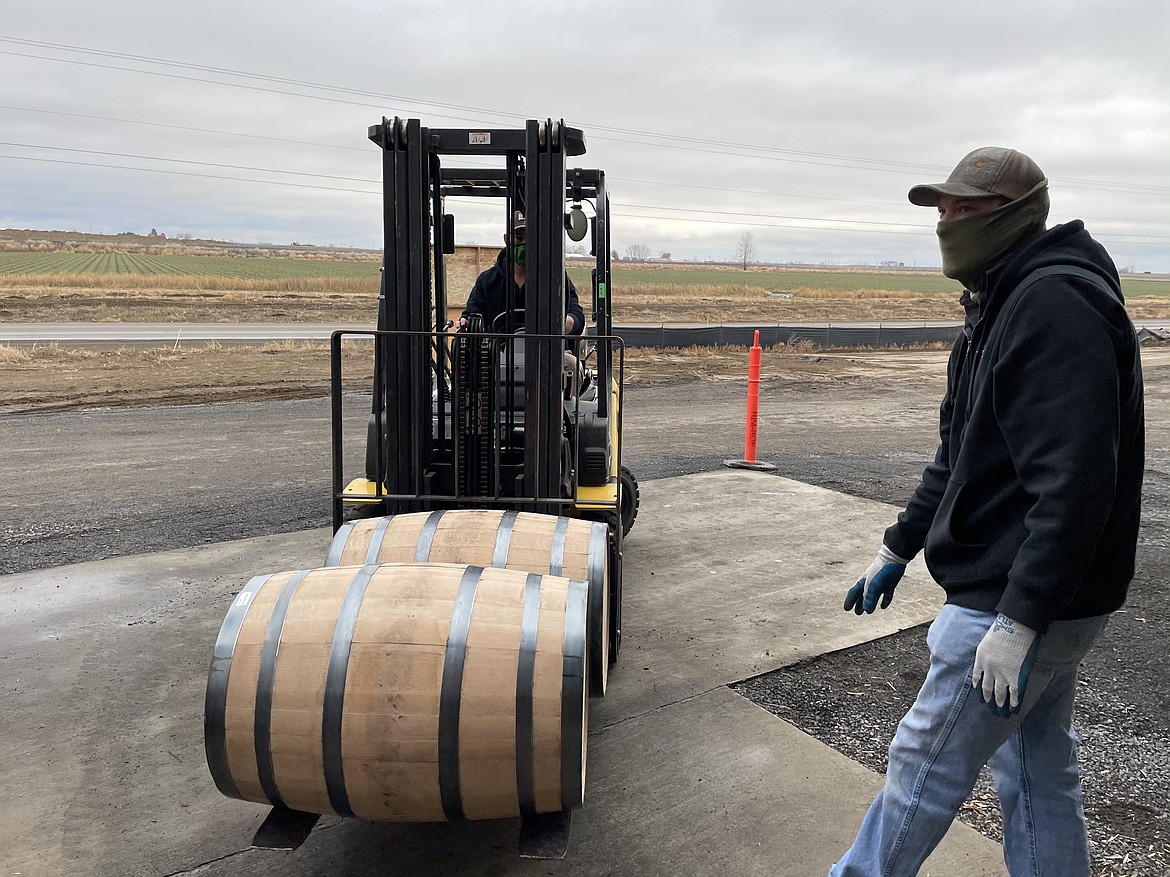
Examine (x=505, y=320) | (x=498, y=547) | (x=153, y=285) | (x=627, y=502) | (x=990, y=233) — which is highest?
(x=153, y=285)

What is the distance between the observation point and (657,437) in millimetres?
11367

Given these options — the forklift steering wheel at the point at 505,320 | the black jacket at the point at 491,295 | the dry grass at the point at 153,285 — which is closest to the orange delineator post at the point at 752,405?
the black jacket at the point at 491,295

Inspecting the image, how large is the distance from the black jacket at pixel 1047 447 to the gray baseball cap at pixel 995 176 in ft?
0.52

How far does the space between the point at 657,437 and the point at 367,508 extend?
6813 mm

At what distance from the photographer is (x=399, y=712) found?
8.61ft

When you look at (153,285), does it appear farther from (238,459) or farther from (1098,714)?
(1098,714)

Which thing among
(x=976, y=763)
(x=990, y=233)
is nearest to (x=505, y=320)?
(x=990, y=233)

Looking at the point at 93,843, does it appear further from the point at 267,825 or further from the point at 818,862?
the point at 818,862

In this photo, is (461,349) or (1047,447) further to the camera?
(461,349)

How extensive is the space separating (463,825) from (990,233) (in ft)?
8.61

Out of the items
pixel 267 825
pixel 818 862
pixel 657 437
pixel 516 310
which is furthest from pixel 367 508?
pixel 657 437

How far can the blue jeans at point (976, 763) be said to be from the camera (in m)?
2.37

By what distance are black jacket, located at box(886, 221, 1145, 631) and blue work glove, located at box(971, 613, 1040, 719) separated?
0.14ft

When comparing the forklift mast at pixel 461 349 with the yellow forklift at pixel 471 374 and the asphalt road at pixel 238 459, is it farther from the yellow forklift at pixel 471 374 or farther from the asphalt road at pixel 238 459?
the asphalt road at pixel 238 459
